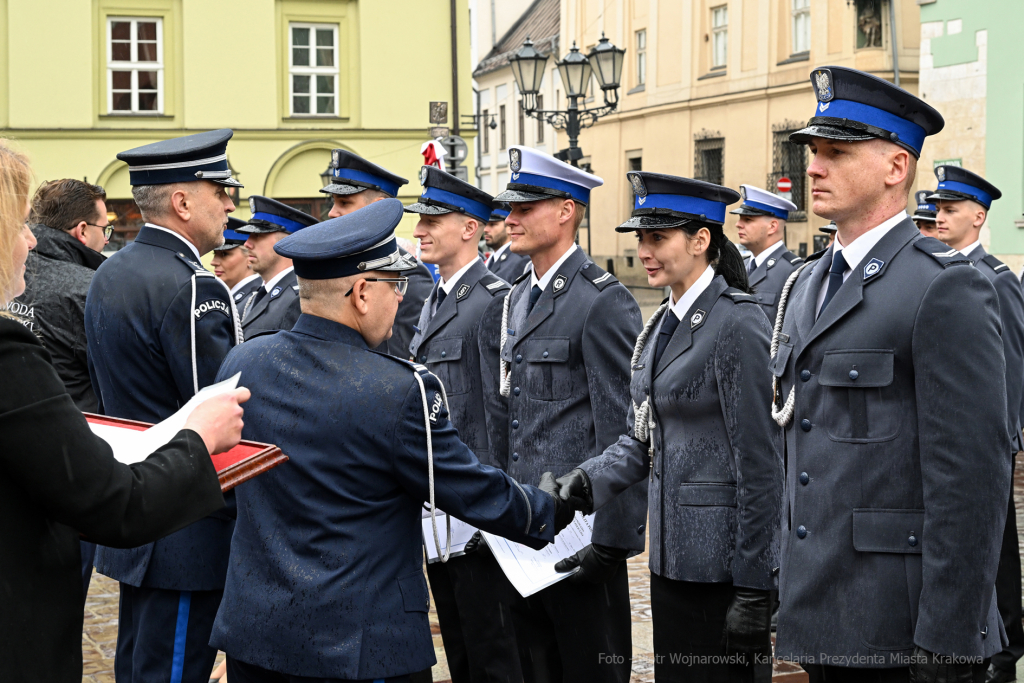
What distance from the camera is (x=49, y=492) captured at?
2.14 meters

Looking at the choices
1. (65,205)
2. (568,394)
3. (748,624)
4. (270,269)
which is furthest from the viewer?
(270,269)

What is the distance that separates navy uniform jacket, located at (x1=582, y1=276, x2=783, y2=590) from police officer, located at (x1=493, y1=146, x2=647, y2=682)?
0.39m

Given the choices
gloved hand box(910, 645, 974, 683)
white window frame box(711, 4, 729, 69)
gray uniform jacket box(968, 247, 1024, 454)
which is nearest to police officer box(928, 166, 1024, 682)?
gray uniform jacket box(968, 247, 1024, 454)

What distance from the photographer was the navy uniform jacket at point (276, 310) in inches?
260

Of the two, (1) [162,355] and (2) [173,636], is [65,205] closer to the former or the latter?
(1) [162,355]

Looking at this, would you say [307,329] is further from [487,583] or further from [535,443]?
[487,583]

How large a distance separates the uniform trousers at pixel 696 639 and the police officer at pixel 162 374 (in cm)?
147

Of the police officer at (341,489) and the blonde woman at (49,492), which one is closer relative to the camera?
the blonde woman at (49,492)

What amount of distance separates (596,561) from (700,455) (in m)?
0.72

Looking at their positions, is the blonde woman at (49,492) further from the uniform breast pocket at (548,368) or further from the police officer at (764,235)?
the police officer at (764,235)

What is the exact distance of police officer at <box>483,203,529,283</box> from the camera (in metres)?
10.0

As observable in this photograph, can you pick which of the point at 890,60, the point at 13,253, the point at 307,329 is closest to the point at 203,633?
the point at 307,329

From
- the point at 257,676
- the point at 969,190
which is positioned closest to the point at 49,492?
the point at 257,676

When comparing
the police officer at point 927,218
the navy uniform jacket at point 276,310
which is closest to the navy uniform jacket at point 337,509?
the navy uniform jacket at point 276,310
